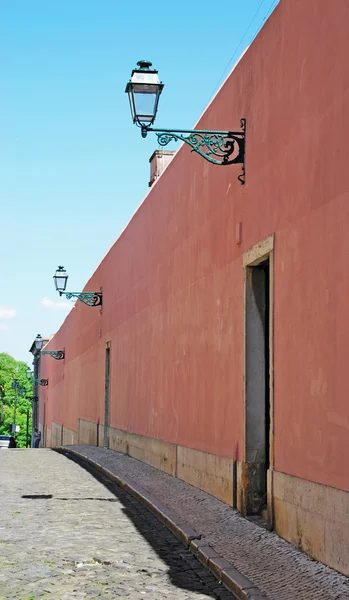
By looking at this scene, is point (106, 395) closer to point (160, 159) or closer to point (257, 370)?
point (160, 159)

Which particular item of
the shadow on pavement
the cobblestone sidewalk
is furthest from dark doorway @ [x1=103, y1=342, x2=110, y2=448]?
the shadow on pavement

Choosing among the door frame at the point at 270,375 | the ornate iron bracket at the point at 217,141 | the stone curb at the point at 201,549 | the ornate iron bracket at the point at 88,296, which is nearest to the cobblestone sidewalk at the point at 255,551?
the stone curb at the point at 201,549

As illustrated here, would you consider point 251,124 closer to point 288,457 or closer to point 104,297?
point 288,457

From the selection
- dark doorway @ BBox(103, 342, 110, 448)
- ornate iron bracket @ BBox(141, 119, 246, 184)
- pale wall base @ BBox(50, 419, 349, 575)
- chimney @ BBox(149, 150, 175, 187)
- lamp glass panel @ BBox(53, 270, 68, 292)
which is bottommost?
pale wall base @ BBox(50, 419, 349, 575)

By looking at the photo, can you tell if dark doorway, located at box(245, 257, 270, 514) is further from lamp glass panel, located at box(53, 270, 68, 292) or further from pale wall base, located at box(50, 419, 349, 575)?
lamp glass panel, located at box(53, 270, 68, 292)

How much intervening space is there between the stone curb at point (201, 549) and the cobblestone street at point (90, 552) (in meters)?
0.06

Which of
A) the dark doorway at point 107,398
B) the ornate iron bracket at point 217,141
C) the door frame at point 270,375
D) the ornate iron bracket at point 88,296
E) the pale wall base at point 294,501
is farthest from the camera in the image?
the ornate iron bracket at point 88,296

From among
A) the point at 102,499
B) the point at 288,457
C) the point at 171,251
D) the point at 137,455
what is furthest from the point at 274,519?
the point at 137,455

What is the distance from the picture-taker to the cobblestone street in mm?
6090

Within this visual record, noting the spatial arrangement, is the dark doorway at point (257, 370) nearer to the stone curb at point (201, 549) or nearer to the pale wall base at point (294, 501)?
the pale wall base at point (294, 501)

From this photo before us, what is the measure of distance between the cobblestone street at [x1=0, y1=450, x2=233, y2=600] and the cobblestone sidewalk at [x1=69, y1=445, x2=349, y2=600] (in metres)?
0.28

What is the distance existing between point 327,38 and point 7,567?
472 centimetres

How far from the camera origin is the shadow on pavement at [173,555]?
6.24 metres

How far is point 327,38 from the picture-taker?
6961 mm
